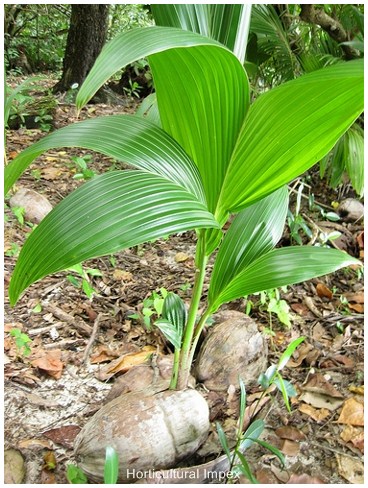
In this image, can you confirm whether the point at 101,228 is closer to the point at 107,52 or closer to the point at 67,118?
the point at 107,52

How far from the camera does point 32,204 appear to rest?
1625 millimetres

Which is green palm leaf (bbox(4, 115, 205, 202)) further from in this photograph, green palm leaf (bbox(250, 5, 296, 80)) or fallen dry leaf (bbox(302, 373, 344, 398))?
green palm leaf (bbox(250, 5, 296, 80))

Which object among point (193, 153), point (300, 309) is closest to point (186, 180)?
point (193, 153)

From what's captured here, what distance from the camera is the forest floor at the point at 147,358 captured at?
893mm

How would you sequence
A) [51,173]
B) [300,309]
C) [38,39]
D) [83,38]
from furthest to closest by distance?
[38,39], [83,38], [51,173], [300,309]

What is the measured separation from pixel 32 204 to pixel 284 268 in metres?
1.15

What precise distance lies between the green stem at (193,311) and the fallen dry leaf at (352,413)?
0.39 m

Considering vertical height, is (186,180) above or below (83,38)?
below

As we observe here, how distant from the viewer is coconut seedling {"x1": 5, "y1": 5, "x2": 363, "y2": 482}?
0.48 m

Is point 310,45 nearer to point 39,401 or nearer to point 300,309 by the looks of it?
point 300,309

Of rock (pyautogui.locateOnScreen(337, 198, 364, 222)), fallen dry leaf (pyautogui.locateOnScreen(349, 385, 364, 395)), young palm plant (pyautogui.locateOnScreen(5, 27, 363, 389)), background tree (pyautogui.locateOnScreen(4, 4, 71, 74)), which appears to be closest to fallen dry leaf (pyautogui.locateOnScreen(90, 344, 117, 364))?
young palm plant (pyautogui.locateOnScreen(5, 27, 363, 389))

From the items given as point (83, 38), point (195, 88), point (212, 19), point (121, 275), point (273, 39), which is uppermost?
point (83, 38)

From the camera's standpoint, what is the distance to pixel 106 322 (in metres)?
1.27

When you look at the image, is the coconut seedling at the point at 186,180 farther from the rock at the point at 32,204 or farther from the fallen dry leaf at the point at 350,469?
the rock at the point at 32,204
